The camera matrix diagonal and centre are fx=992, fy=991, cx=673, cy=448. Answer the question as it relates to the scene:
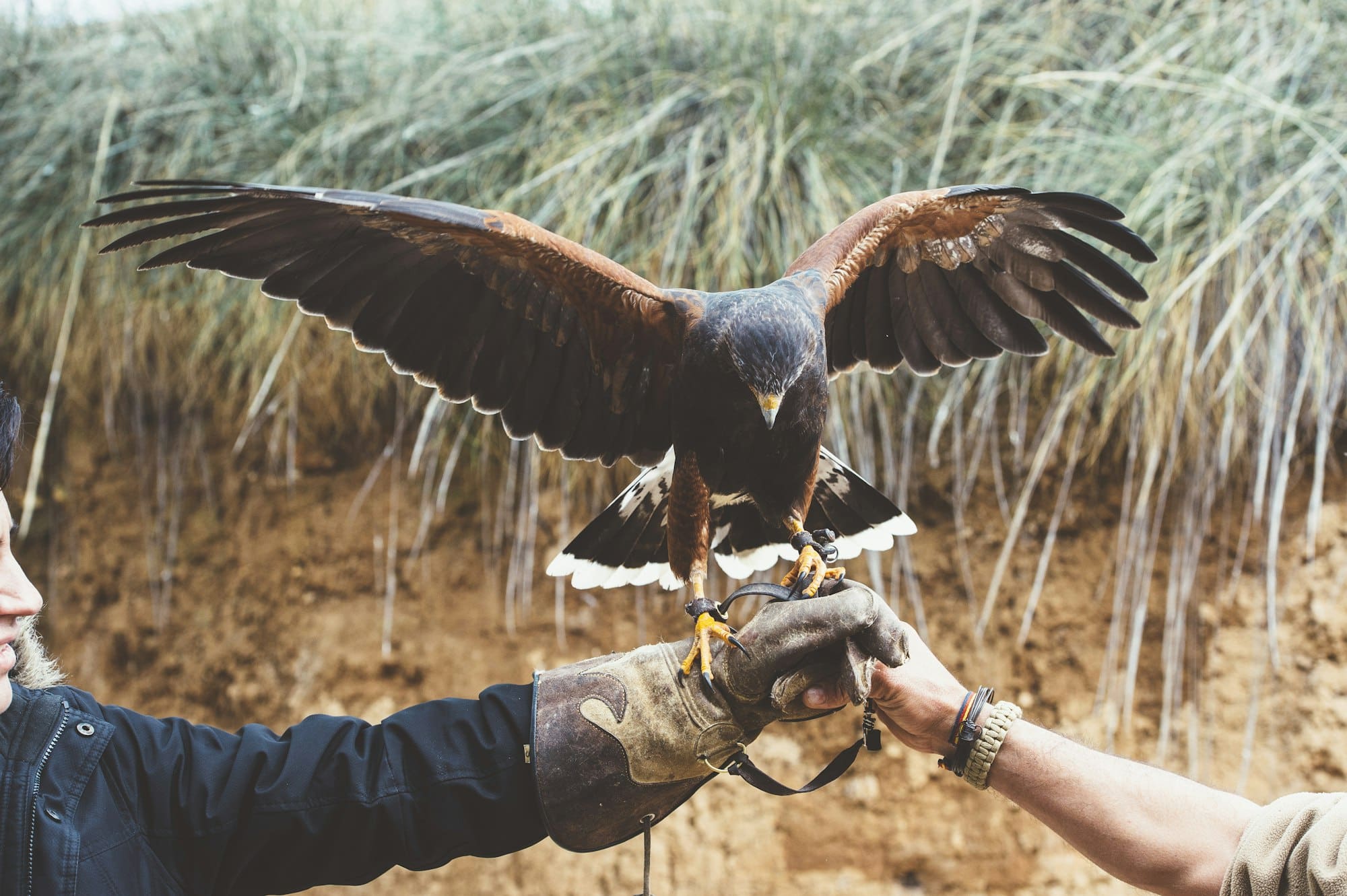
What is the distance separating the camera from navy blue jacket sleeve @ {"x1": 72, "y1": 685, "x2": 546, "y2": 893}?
5.75ft

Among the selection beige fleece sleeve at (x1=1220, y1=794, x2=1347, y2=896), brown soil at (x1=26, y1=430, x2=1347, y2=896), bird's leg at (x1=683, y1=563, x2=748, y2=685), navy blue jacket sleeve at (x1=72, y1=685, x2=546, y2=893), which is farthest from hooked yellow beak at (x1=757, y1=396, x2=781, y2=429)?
brown soil at (x1=26, y1=430, x2=1347, y2=896)

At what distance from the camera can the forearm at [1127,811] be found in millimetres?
1856

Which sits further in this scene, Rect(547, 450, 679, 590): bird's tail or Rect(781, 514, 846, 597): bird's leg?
Rect(547, 450, 679, 590): bird's tail

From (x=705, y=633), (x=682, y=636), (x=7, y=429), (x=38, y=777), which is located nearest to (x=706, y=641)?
(x=705, y=633)

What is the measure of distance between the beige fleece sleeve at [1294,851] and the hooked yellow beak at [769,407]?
1.23m

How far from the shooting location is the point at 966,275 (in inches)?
116

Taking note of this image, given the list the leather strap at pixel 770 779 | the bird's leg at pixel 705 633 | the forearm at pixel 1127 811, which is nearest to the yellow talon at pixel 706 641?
the bird's leg at pixel 705 633

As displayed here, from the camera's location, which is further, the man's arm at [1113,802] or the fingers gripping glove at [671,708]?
the fingers gripping glove at [671,708]

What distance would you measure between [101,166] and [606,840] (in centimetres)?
382

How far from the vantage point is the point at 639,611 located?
3924mm

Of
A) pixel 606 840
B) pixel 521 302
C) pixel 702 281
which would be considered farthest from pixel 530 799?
pixel 702 281

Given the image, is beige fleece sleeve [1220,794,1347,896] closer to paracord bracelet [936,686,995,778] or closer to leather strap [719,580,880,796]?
paracord bracelet [936,686,995,778]

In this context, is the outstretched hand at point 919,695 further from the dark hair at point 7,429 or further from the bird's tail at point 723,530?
the dark hair at point 7,429

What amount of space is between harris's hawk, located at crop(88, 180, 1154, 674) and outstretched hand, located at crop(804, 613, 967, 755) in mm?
289
